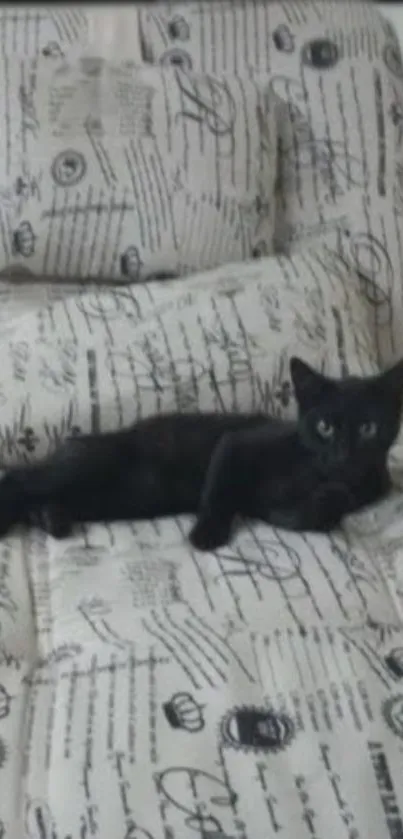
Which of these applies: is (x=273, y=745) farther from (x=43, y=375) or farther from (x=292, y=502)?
(x=43, y=375)

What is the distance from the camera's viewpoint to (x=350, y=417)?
1390 mm

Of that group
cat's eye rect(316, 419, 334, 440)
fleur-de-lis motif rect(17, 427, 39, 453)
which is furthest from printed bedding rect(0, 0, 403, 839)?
cat's eye rect(316, 419, 334, 440)

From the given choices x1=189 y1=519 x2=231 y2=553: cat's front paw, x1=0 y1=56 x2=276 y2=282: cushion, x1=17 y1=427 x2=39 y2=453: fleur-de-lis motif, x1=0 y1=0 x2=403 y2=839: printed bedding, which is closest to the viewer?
x1=0 y1=0 x2=403 y2=839: printed bedding

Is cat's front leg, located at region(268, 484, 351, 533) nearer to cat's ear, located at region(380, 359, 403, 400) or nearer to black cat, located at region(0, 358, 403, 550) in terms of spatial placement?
black cat, located at region(0, 358, 403, 550)

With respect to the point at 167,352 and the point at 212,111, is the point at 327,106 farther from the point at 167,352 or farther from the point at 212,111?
the point at 167,352

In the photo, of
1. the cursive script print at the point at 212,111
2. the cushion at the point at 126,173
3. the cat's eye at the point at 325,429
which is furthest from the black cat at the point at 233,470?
the cursive script print at the point at 212,111

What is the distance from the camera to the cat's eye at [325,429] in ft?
4.57

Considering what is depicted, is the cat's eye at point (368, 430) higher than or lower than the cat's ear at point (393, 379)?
lower

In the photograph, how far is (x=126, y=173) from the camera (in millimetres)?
1721

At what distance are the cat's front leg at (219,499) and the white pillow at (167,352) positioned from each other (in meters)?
0.11

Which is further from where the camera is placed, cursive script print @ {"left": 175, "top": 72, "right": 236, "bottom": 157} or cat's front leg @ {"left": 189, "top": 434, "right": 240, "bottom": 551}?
cursive script print @ {"left": 175, "top": 72, "right": 236, "bottom": 157}

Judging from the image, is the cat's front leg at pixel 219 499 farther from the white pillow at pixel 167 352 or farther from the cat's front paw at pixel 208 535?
the white pillow at pixel 167 352

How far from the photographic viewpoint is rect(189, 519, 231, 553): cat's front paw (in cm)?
135

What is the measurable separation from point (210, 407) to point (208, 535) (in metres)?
0.21
